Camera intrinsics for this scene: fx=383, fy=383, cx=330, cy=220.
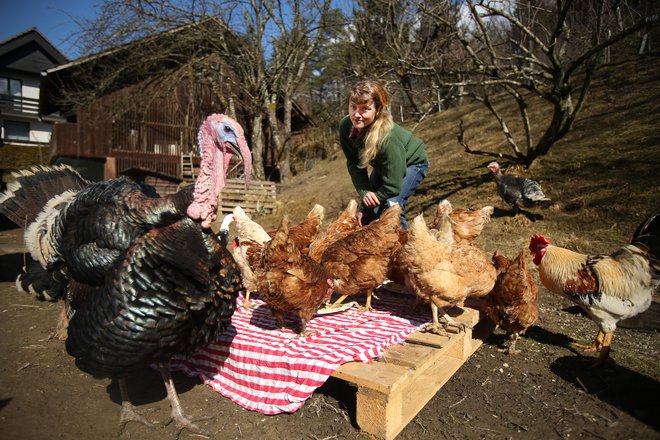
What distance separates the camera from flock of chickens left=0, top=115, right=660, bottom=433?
2307 mm

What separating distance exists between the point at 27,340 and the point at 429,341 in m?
4.06

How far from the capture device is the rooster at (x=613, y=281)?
332 cm

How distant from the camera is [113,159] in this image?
52.7 feet

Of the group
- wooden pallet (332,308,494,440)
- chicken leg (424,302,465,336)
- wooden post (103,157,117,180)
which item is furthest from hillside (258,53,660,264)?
wooden post (103,157,117,180)

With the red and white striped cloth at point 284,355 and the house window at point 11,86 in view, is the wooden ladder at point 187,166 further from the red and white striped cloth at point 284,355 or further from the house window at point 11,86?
the house window at point 11,86

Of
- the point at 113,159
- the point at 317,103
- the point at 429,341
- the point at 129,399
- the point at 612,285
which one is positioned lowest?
the point at 129,399

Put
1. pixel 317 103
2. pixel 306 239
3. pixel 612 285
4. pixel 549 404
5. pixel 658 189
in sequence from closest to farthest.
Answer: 1. pixel 549 404
2. pixel 612 285
3. pixel 306 239
4. pixel 658 189
5. pixel 317 103

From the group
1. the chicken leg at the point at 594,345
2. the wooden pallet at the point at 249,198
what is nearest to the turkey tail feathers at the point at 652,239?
the chicken leg at the point at 594,345

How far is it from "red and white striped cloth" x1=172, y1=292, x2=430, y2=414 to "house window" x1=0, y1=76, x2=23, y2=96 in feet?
109

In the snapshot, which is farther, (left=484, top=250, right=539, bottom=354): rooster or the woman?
the woman

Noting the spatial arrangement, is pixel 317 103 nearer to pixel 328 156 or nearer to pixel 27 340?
pixel 328 156

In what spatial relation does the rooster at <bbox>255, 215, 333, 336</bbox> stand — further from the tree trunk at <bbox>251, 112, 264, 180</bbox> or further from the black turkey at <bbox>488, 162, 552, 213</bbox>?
the tree trunk at <bbox>251, 112, 264, 180</bbox>

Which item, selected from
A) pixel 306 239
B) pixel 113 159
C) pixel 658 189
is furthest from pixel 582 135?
pixel 113 159

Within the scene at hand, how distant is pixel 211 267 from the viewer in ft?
8.09
